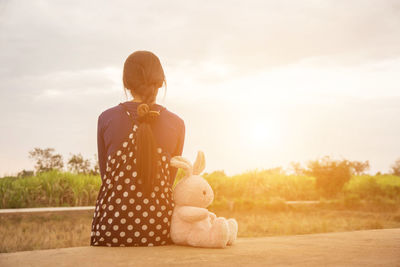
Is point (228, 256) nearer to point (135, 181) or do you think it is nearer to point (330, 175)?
point (135, 181)

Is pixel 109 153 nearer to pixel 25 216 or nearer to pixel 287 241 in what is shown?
pixel 287 241

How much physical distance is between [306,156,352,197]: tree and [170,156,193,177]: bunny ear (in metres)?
11.3

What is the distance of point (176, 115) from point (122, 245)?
98 centimetres

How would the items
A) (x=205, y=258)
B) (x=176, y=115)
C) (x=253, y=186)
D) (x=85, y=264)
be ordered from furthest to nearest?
(x=253, y=186) < (x=176, y=115) < (x=205, y=258) < (x=85, y=264)

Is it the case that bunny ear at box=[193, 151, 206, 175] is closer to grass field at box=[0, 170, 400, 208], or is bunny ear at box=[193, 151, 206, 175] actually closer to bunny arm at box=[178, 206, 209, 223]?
bunny arm at box=[178, 206, 209, 223]

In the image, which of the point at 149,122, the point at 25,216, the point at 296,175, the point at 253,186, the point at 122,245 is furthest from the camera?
the point at 296,175

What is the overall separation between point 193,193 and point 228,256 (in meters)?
0.70

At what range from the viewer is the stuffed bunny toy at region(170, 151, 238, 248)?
263cm

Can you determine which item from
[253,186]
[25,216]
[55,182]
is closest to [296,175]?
[253,186]

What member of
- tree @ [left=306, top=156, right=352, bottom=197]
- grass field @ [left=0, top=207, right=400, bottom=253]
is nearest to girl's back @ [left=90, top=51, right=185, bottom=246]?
grass field @ [left=0, top=207, right=400, bottom=253]

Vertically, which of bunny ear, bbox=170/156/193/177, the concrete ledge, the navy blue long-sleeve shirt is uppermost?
the navy blue long-sleeve shirt

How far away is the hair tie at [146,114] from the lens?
8.66 feet

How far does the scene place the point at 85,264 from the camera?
78.7 inches

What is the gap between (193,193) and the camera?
9.32 ft
